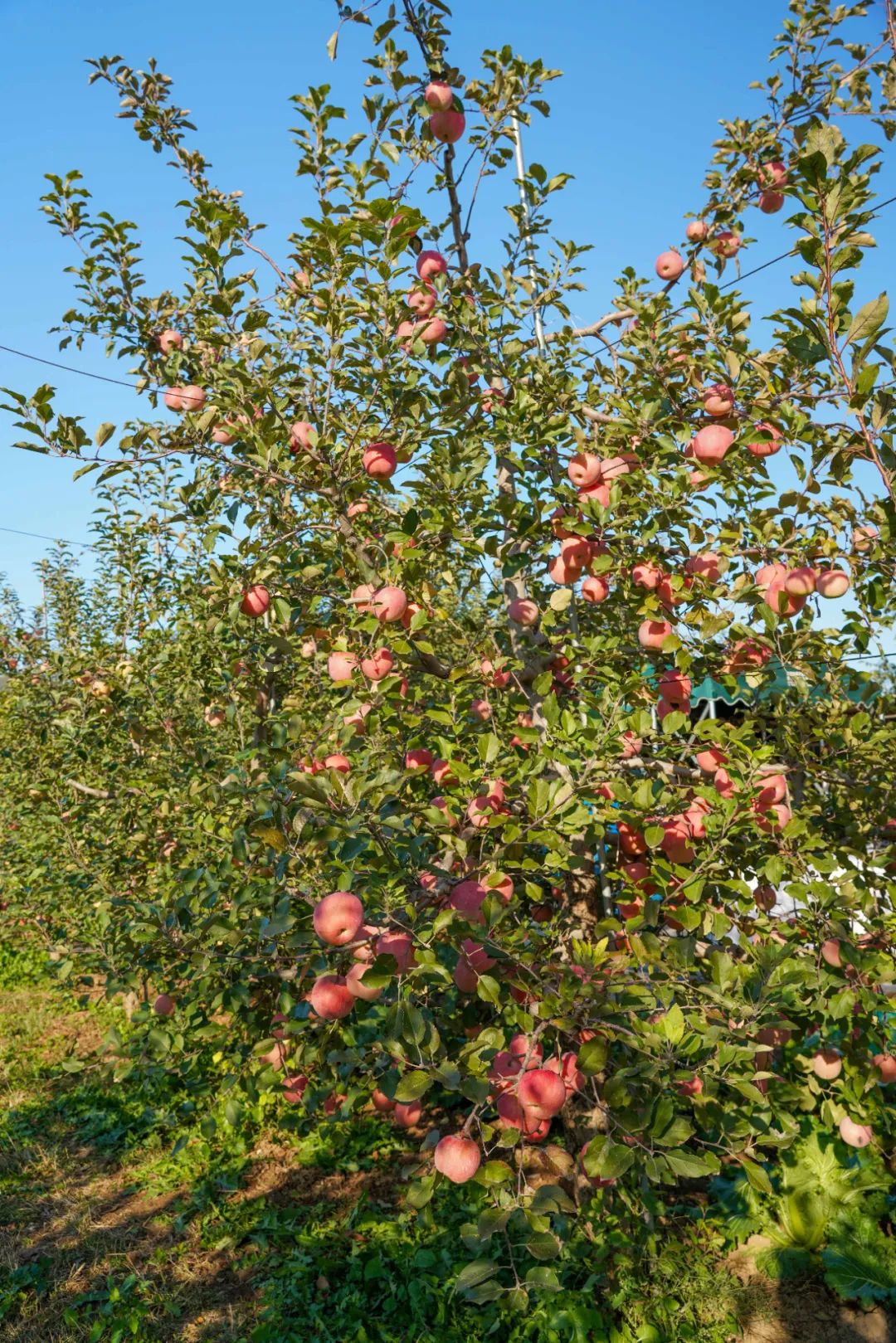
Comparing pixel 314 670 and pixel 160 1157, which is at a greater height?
pixel 314 670

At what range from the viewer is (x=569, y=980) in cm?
193

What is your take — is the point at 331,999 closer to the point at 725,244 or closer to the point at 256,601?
the point at 256,601

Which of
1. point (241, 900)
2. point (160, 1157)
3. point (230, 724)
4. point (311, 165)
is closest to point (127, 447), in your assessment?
point (311, 165)

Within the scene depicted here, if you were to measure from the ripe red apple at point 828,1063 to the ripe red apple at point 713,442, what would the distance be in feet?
6.71

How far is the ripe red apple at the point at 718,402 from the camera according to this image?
2.43m

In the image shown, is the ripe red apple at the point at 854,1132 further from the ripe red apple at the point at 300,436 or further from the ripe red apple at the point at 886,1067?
the ripe red apple at the point at 300,436

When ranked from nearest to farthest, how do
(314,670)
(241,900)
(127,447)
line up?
1. (241,900)
2. (127,447)
3. (314,670)

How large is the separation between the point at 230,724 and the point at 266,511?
1548 mm

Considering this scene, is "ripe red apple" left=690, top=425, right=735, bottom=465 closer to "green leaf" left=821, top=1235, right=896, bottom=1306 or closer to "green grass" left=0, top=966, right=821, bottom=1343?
"green grass" left=0, top=966, right=821, bottom=1343

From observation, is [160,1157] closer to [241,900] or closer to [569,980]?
[241,900]

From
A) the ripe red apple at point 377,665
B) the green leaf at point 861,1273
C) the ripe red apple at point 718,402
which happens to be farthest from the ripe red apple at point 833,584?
the green leaf at point 861,1273

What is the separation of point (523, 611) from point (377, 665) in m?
0.88

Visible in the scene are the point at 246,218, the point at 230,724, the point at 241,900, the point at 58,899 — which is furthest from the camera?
the point at 58,899

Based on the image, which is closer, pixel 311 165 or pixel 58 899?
pixel 311 165
